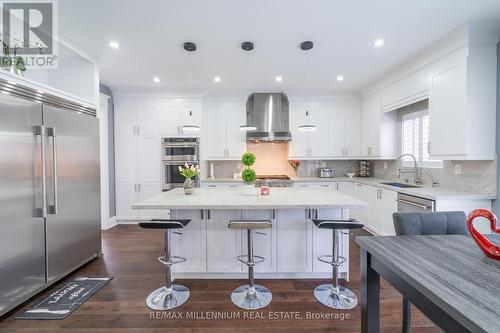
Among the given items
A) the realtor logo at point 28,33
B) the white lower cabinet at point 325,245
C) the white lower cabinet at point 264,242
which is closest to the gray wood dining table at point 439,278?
the white lower cabinet at point 325,245

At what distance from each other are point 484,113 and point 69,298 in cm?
462

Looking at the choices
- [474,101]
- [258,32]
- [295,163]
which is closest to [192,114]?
[295,163]

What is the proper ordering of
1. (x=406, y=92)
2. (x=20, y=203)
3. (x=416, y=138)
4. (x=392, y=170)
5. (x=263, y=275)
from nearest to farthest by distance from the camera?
1. (x=20, y=203)
2. (x=263, y=275)
3. (x=406, y=92)
4. (x=416, y=138)
5. (x=392, y=170)

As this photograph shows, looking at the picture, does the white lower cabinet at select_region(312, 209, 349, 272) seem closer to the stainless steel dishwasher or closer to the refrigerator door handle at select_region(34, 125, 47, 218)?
the stainless steel dishwasher

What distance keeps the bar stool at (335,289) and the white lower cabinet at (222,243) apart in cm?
87

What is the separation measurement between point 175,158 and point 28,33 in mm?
2632

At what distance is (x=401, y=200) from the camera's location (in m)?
3.17

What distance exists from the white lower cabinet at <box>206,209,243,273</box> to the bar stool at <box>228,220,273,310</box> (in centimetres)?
30

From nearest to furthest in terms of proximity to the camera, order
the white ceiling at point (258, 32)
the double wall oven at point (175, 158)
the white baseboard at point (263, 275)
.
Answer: the white ceiling at point (258, 32), the white baseboard at point (263, 275), the double wall oven at point (175, 158)

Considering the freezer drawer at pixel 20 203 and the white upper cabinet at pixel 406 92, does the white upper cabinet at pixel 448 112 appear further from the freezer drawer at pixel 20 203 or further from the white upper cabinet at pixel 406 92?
the freezer drawer at pixel 20 203

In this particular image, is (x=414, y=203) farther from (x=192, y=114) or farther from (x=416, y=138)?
(x=192, y=114)

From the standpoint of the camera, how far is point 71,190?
8.75 feet

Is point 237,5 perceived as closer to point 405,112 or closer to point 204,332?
point 204,332

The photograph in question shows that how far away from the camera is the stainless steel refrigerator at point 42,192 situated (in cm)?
198
